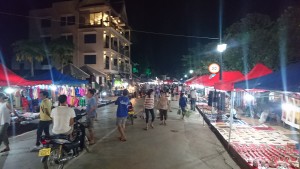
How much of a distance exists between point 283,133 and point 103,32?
3276 cm

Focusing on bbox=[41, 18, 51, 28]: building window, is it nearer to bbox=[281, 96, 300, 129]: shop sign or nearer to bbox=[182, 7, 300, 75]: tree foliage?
bbox=[182, 7, 300, 75]: tree foliage

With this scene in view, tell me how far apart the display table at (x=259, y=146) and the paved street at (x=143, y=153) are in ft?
1.24

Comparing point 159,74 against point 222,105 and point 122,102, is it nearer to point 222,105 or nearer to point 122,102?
point 222,105

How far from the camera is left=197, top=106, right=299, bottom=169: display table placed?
7.34 meters

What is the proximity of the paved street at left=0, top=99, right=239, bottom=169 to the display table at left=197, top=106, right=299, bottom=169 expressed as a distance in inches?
14.9

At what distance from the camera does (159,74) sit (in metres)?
92.6

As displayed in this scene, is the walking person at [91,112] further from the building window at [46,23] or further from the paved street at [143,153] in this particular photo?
the building window at [46,23]

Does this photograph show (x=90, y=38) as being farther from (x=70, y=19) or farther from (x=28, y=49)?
(x=28, y=49)

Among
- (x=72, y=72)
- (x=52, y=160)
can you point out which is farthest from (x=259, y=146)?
(x=72, y=72)

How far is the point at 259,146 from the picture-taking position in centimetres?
943

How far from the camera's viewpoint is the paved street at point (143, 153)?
7.28 meters

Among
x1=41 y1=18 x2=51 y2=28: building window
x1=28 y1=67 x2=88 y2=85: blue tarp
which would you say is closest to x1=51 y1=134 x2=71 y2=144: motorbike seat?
x1=28 y1=67 x2=88 y2=85: blue tarp

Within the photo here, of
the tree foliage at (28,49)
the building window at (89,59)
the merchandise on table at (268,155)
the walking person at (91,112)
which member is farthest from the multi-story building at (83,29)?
the merchandise on table at (268,155)

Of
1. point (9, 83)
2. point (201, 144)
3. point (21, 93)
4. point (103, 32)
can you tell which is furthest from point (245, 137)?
point (103, 32)
